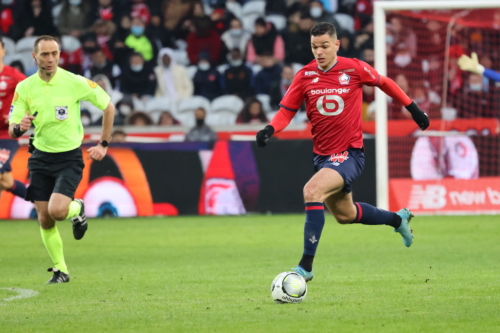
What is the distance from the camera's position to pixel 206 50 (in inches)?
796

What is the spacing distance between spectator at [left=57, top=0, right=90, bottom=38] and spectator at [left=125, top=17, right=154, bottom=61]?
4.40 ft

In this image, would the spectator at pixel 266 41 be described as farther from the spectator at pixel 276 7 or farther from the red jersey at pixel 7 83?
the red jersey at pixel 7 83

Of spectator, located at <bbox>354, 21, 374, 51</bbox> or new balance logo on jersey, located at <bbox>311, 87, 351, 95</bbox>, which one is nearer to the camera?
new balance logo on jersey, located at <bbox>311, 87, 351, 95</bbox>

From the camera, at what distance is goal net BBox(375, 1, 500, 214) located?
50.0 feet

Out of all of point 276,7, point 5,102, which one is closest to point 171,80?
point 276,7

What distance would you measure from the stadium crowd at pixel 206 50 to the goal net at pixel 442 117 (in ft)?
0.23

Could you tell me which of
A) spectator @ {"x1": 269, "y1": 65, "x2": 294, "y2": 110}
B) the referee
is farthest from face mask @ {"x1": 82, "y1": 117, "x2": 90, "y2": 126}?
the referee

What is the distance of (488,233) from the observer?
12219mm

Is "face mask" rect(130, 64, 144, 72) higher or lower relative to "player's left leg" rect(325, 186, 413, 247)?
higher

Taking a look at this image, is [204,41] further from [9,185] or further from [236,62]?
[9,185]

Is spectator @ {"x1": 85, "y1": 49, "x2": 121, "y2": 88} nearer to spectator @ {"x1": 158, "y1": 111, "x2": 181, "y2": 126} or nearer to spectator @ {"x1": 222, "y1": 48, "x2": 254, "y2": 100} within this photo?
spectator @ {"x1": 158, "y1": 111, "x2": 181, "y2": 126}

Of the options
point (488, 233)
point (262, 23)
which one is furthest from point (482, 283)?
point (262, 23)

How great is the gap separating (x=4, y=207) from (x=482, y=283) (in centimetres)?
1031

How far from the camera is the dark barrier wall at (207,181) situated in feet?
51.5
